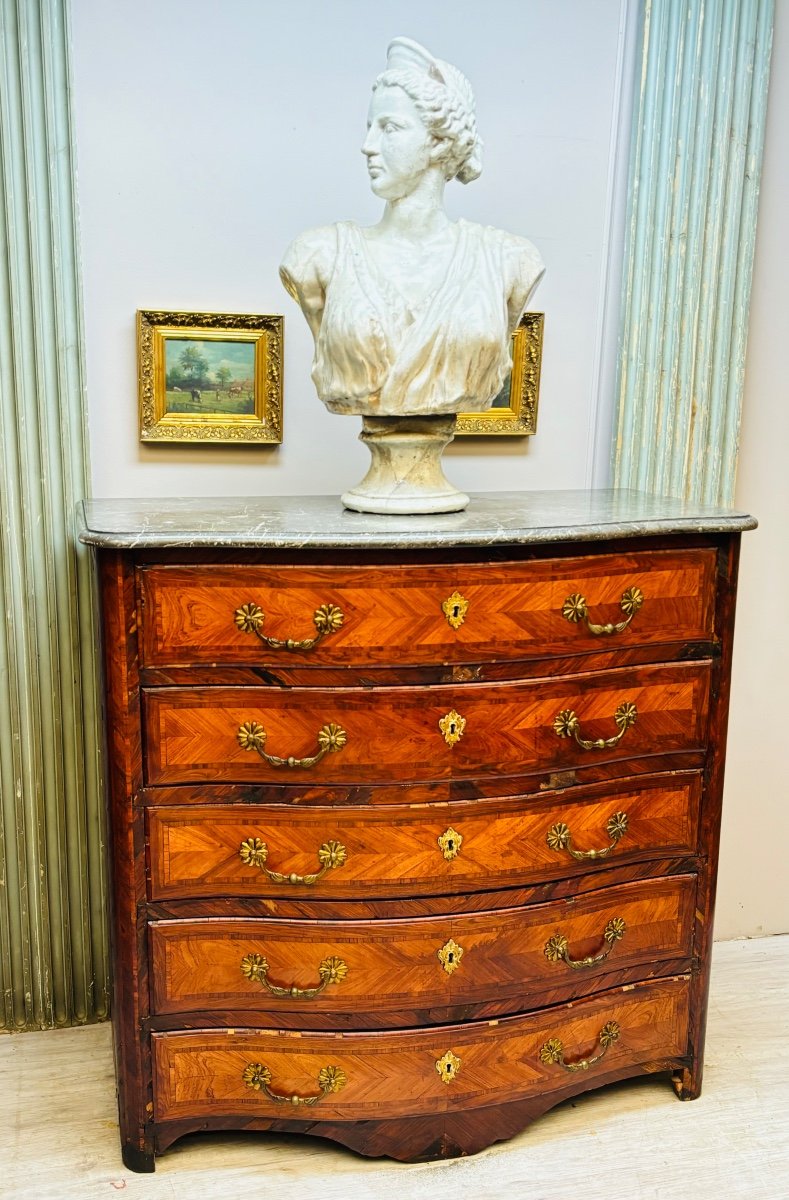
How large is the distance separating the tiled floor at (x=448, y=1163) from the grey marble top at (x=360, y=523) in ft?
4.63

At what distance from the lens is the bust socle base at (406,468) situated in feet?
8.04

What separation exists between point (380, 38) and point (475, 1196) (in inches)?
109

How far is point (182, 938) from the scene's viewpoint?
2373 mm

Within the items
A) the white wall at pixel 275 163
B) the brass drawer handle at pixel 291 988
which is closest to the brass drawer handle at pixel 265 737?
the brass drawer handle at pixel 291 988

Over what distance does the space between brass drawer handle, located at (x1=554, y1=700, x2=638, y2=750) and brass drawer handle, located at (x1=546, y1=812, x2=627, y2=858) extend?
18cm

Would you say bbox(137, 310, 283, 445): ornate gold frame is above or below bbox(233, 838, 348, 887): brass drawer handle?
above

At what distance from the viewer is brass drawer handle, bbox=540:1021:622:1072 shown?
2541mm

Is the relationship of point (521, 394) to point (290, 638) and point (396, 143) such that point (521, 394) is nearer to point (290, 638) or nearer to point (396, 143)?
point (396, 143)

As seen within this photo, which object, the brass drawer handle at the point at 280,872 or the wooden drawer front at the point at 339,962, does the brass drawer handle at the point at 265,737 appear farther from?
the wooden drawer front at the point at 339,962

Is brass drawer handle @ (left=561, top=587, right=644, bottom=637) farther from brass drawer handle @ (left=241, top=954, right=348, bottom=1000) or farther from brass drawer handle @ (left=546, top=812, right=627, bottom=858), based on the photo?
brass drawer handle @ (left=241, top=954, right=348, bottom=1000)

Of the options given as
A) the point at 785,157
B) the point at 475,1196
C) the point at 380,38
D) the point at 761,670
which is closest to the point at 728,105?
the point at 785,157

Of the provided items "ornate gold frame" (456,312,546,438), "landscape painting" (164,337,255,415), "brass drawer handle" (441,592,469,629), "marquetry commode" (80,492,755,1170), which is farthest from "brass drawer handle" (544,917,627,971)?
"landscape painting" (164,337,255,415)

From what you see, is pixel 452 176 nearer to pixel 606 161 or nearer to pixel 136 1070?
pixel 606 161

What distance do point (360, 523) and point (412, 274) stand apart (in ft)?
1.81
